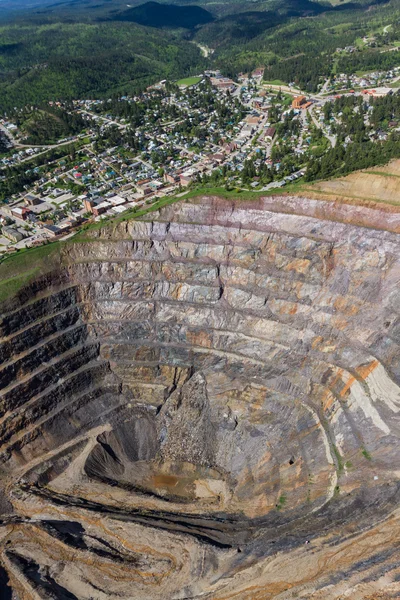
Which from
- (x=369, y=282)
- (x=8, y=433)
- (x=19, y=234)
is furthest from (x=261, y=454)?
(x=19, y=234)

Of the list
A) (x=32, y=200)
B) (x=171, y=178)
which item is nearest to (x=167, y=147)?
(x=171, y=178)

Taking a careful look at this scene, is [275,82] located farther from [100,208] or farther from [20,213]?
[20,213]

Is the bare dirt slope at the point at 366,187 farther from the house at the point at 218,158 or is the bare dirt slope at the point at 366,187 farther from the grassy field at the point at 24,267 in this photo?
the house at the point at 218,158

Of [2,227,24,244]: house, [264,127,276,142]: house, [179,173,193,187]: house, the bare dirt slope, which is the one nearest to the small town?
[264,127,276,142]: house

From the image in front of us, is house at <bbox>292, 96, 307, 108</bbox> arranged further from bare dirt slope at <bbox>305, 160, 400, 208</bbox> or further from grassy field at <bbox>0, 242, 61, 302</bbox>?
grassy field at <bbox>0, 242, 61, 302</bbox>

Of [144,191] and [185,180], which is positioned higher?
[185,180]

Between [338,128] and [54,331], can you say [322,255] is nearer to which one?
[54,331]
